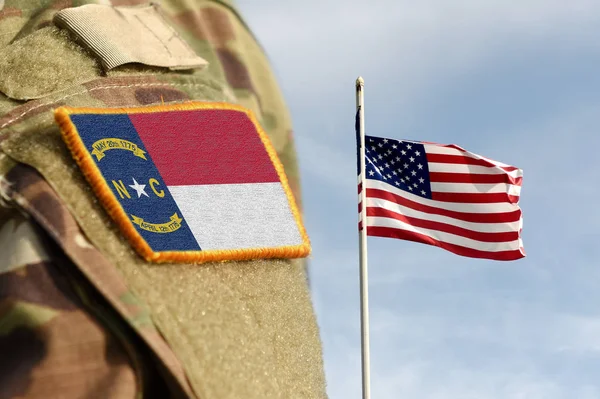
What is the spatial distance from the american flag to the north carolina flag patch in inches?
51.0

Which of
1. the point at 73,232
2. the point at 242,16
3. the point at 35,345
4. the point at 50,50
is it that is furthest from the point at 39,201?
the point at 242,16

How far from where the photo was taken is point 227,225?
6.03 feet

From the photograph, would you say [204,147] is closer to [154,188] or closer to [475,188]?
[154,188]

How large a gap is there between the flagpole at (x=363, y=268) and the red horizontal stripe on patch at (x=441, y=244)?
12 centimetres

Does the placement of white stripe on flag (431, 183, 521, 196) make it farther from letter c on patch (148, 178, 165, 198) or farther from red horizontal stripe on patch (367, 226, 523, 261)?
letter c on patch (148, 178, 165, 198)

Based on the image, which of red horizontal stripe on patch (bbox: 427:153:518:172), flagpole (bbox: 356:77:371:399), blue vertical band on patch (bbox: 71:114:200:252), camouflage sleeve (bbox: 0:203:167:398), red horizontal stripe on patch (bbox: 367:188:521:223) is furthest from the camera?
red horizontal stripe on patch (bbox: 427:153:518:172)

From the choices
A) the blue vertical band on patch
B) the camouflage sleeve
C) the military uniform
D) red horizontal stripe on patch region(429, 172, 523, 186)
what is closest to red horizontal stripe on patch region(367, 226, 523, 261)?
red horizontal stripe on patch region(429, 172, 523, 186)

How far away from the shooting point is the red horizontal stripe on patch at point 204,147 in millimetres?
1848

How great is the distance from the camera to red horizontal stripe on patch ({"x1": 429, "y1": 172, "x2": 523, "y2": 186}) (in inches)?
137

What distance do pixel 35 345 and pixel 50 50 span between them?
2.45 feet

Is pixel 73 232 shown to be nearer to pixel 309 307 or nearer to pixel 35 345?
pixel 35 345

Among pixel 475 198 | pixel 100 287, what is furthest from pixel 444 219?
pixel 100 287

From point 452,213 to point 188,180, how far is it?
6.03 ft

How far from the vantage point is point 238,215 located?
1.87 m
